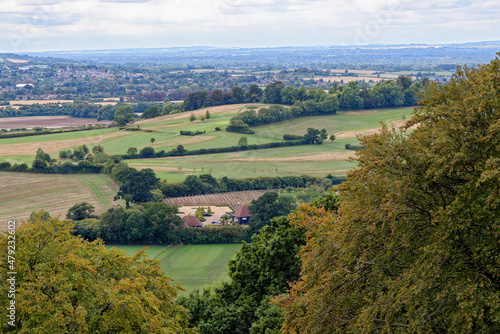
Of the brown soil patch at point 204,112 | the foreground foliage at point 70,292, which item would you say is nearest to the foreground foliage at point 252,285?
the foreground foliage at point 70,292

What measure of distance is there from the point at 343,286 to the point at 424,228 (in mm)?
2630

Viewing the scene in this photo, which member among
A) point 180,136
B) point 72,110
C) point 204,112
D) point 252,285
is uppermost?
point 204,112

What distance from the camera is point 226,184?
70.8 m

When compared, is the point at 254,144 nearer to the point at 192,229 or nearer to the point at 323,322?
the point at 192,229

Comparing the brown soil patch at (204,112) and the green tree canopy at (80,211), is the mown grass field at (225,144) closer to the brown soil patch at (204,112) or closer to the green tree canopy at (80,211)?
the brown soil patch at (204,112)

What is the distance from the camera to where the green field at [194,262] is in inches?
1563

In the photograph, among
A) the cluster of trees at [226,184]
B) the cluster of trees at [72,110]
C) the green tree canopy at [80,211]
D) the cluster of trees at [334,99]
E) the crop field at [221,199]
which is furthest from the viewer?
the cluster of trees at [72,110]

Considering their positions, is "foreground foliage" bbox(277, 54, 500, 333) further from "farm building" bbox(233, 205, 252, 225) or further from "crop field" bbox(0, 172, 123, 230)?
"crop field" bbox(0, 172, 123, 230)

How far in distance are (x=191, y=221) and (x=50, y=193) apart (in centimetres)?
2399

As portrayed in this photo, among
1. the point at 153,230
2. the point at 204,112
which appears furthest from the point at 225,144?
the point at 153,230

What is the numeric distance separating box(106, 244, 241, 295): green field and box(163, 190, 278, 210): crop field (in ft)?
44.6

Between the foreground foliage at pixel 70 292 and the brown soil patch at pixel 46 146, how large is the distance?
75.0m

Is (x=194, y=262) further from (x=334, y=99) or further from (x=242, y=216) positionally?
(x=334, y=99)

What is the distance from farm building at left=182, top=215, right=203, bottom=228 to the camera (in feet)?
174
